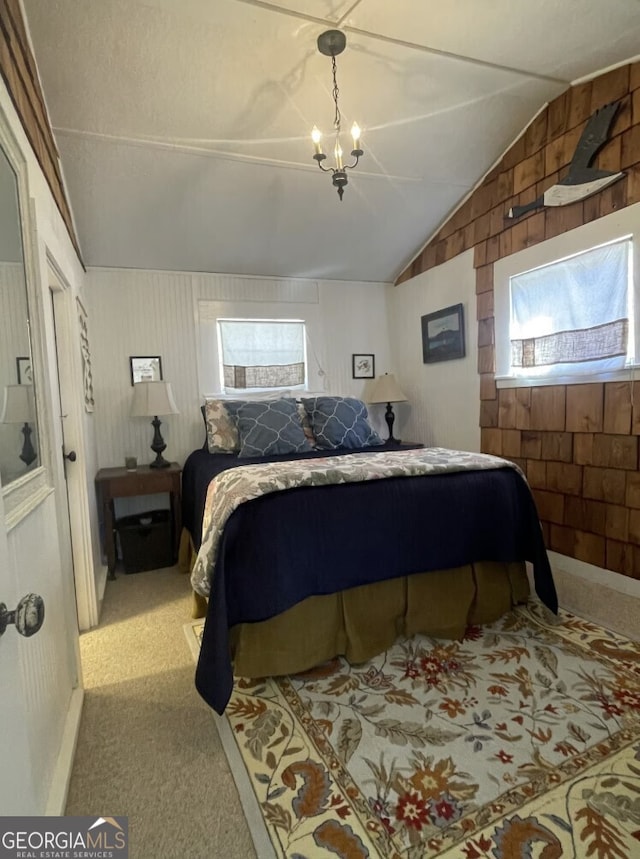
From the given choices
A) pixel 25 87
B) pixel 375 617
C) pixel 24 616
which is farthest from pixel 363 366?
pixel 24 616

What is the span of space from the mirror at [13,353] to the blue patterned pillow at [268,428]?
1.70 metres

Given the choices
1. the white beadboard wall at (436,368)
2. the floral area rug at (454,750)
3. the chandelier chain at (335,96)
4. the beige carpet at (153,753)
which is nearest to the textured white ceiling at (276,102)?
the chandelier chain at (335,96)

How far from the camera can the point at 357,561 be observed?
1.88m

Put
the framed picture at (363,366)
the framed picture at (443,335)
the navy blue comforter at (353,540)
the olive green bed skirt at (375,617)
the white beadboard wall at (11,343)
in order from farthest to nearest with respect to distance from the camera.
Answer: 1. the framed picture at (363,366)
2. the framed picture at (443,335)
3. the olive green bed skirt at (375,617)
4. the navy blue comforter at (353,540)
5. the white beadboard wall at (11,343)

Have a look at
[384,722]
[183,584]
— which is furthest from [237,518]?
[183,584]

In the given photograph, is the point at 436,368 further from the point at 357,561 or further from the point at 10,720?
the point at 10,720

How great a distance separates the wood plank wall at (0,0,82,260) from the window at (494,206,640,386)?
2.62 m

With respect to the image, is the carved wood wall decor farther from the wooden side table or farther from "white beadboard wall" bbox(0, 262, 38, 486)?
the wooden side table

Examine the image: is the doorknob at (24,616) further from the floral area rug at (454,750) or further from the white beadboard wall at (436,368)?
the white beadboard wall at (436,368)

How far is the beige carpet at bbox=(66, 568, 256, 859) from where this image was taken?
3.90ft

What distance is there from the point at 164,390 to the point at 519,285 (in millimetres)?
2542

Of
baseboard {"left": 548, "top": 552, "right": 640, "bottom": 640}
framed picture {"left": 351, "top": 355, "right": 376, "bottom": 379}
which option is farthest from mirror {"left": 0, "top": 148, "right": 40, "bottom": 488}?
framed picture {"left": 351, "top": 355, "right": 376, "bottom": 379}

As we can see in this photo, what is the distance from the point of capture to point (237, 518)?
1725 millimetres

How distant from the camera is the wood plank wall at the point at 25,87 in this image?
4.30 feet
